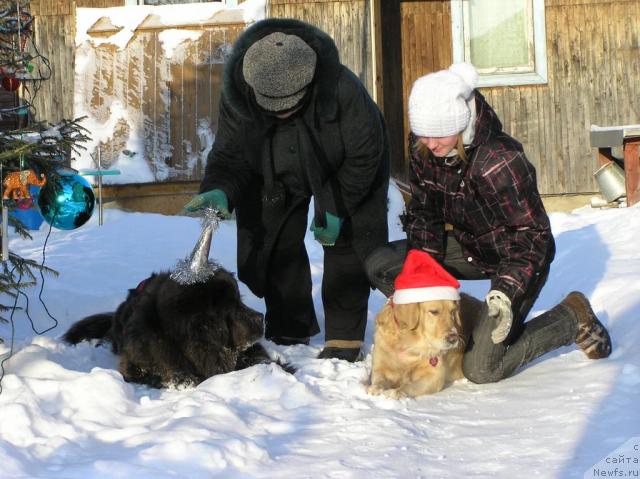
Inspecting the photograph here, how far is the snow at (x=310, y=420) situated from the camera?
268cm

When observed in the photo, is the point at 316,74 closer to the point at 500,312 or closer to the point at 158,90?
the point at 500,312

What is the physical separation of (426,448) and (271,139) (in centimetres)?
202

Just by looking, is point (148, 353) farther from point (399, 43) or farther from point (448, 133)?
point (399, 43)

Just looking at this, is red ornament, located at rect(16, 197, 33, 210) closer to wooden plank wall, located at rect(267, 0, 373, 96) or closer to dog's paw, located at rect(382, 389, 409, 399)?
dog's paw, located at rect(382, 389, 409, 399)

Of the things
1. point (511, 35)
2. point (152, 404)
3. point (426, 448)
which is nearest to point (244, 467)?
point (426, 448)

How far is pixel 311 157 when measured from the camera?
4.29 m

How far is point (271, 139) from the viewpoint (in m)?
4.42

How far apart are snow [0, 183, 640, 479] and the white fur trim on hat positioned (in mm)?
432

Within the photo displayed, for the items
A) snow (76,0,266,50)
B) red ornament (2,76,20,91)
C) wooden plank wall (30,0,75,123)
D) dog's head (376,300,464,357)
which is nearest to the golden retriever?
dog's head (376,300,464,357)

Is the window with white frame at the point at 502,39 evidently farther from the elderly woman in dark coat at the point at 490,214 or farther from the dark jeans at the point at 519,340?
the dark jeans at the point at 519,340

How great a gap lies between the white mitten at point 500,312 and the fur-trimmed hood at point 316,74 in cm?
127

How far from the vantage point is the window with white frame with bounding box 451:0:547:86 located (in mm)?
9859

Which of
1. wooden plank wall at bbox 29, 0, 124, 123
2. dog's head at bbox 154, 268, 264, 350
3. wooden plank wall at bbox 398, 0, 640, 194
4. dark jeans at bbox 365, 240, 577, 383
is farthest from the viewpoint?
wooden plank wall at bbox 398, 0, 640, 194

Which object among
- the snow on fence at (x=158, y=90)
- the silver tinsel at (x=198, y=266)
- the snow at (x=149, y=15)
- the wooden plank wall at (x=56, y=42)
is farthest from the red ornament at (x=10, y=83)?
the wooden plank wall at (x=56, y=42)
